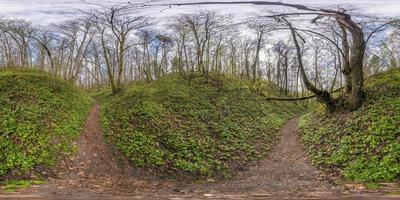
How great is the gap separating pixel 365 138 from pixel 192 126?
352 inches

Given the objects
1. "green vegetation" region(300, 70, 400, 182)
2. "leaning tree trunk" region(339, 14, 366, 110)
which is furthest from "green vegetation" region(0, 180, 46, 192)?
"leaning tree trunk" region(339, 14, 366, 110)

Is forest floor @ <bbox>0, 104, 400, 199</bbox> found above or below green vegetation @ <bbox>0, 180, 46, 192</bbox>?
below

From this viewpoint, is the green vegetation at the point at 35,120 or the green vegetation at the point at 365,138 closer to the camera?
the green vegetation at the point at 365,138

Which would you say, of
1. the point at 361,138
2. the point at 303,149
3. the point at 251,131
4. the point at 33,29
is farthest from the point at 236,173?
the point at 33,29

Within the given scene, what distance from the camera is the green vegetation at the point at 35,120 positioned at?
14718 millimetres

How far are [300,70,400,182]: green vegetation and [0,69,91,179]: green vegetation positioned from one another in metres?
10.9

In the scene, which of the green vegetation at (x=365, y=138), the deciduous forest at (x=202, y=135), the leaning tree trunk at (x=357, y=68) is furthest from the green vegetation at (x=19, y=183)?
the leaning tree trunk at (x=357, y=68)

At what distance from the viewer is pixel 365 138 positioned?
51.5ft

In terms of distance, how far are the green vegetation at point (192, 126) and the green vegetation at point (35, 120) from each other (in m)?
2.05

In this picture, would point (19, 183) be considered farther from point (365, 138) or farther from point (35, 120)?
point (365, 138)

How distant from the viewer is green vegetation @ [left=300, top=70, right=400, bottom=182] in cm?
1333

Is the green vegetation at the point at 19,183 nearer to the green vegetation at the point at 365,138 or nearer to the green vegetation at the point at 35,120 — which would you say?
the green vegetation at the point at 35,120

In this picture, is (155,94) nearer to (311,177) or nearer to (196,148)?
(196,148)

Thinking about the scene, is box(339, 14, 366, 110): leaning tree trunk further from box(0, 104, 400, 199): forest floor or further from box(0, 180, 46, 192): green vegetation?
box(0, 180, 46, 192): green vegetation
